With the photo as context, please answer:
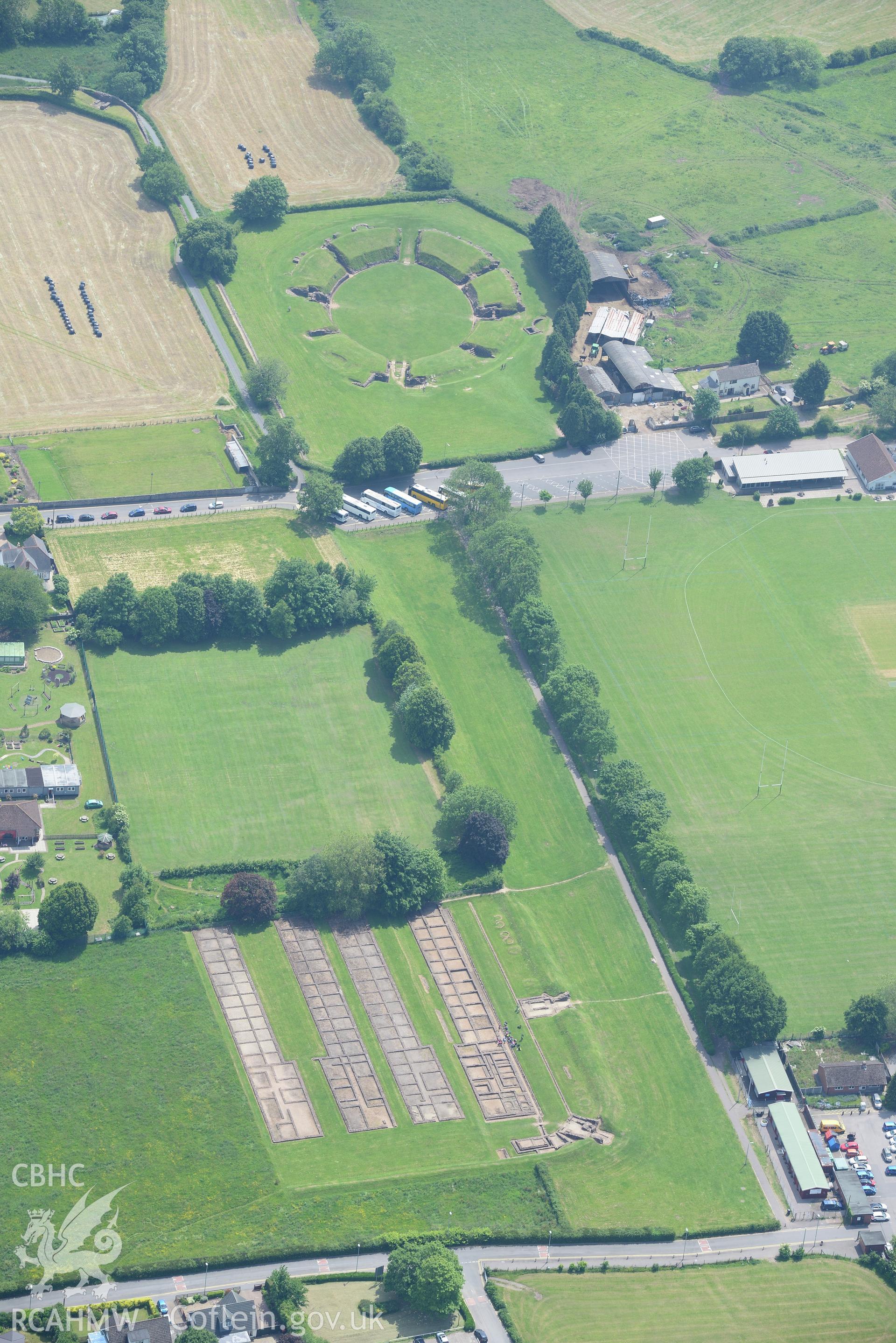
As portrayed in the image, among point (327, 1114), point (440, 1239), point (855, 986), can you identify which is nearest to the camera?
point (440, 1239)

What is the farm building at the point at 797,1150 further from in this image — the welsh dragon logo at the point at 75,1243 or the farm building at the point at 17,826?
the farm building at the point at 17,826

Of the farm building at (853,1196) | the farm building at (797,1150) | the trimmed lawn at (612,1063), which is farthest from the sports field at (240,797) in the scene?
the farm building at (853,1196)

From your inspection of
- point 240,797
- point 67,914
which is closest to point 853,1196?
point 240,797

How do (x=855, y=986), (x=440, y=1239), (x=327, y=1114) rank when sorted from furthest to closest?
(x=855, y=986) → (x=327, y=1114) → (x=440, y=1239)

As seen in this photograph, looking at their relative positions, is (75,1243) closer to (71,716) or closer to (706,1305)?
(706,1305)

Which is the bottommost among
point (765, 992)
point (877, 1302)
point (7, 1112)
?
point (7, 1112)

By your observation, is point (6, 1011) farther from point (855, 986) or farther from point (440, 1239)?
point (855, 986)

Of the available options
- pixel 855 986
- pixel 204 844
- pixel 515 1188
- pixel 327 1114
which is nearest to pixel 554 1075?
pixel 515 1188
